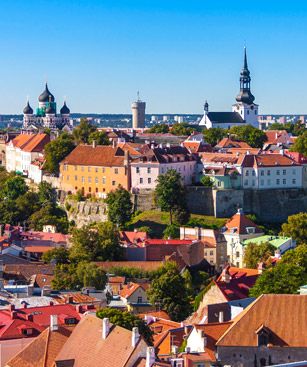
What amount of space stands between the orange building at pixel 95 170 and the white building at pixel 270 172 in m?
8.47

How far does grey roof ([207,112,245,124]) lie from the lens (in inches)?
5256

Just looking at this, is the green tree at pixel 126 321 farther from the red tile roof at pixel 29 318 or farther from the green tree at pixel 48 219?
the green tree at pixel 48 219

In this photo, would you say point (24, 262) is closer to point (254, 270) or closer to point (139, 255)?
point (139, 255)

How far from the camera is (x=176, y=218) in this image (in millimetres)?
70625

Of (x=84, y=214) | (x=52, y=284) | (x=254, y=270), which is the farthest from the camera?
(x=84, y=214)

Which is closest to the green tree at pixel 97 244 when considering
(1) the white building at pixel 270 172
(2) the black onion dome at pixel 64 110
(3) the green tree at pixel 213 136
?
(1) the white building at pixel 270 172

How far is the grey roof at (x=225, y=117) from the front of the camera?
438 ft

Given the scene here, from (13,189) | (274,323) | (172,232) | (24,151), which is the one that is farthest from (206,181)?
(274,323)

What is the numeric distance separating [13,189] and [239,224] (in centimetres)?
2192

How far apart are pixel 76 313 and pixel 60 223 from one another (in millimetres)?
36692

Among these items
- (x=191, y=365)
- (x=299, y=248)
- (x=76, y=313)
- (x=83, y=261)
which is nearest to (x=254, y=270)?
(x=299, y=248)

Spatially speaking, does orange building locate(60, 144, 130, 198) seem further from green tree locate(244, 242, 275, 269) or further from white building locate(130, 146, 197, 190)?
green tree locate(244, 242, 275, 269)

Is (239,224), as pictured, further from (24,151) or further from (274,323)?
(274,323)

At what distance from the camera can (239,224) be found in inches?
2645
